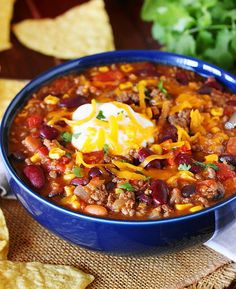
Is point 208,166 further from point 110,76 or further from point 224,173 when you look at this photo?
point 110,76

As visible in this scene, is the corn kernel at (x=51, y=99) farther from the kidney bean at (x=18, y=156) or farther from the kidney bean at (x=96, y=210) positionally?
the kidney bean at (x=96, y=210)

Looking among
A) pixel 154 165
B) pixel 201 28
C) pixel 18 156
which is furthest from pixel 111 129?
pixel 201 28

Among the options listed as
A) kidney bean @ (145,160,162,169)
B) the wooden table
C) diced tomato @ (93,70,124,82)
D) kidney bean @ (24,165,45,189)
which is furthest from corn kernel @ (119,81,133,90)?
the wooden table

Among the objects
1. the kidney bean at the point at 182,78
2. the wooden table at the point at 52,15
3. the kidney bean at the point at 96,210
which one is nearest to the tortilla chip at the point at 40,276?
the kidney bean at the point at 96,210

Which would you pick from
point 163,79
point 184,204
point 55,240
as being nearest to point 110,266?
point 55,240

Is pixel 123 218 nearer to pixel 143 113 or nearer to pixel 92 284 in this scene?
pixel 92 284

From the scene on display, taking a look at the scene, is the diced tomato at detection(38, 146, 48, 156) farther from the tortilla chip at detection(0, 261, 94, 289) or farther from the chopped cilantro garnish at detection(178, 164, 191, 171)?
the chopped cilantro garnish at detection(178, 164, 191, 171)

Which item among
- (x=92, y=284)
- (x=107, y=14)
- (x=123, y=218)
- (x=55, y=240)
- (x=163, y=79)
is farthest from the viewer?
(x=107, y=14)
